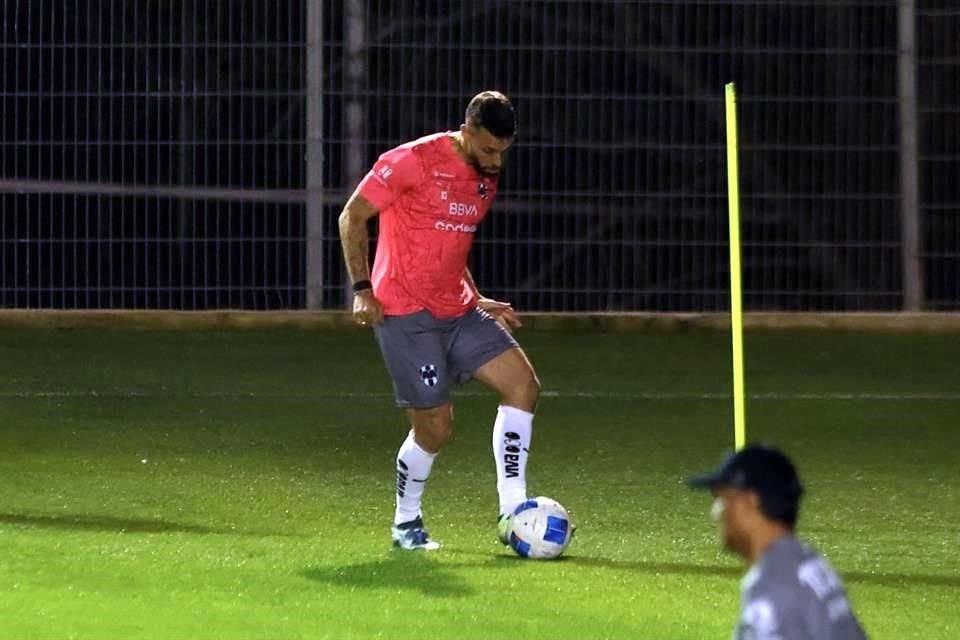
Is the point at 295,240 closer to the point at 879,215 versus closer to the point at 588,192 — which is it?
the point at 588,192

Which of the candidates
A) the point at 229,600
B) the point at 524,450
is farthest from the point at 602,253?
the point at 229,600

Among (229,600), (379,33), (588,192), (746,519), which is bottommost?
(229,600)

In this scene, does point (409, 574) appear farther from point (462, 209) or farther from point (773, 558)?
point (773, 558)

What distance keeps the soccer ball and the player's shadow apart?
11 centimetres

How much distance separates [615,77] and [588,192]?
86cm

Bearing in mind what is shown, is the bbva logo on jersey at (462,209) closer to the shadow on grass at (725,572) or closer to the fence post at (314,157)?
the shadow on grass at (725,572)

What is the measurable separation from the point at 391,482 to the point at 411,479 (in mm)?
1653

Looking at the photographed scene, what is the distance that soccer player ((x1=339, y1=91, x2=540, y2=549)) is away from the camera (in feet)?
27.0

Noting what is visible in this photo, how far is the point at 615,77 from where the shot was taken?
50.3 feet

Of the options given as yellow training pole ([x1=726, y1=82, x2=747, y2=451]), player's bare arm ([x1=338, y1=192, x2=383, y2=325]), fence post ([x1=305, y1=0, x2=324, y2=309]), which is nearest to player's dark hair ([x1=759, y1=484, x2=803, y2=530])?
yellow training pole ([x1=726, y1=82, x2=747, y2=451])

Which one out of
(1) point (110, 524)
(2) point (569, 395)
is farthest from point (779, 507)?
(2) point (569, 395)

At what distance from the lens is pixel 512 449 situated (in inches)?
330

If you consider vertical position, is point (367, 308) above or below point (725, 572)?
above

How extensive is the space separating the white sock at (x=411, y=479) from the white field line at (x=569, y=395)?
14.6ft
